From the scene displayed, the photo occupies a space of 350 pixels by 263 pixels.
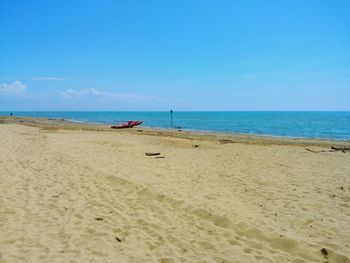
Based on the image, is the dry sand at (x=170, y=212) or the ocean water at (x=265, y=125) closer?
the dry sand at (x=170, y=212)

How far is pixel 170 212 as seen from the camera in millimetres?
6824

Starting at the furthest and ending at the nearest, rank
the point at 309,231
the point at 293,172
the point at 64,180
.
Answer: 1. the point at 293,172
2. the point at 64,180
3. the point at 309,231

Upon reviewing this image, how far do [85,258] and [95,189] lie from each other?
3.93 meters

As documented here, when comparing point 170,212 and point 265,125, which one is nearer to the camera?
point 170,212

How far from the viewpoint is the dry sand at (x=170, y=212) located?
4.93 m

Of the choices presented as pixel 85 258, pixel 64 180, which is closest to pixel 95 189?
pixel 64 180

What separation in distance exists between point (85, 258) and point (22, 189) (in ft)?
13.9

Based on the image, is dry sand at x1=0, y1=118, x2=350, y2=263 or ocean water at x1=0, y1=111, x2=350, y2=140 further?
ocean water at x1=0, y1=111, x2=350, y2=140

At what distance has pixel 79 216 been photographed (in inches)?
249

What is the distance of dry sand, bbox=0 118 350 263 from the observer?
16.2ft

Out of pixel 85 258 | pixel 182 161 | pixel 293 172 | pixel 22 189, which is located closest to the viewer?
pixel 85 258

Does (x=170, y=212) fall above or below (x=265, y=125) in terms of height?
below

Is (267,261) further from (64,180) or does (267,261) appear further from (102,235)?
(64,180)

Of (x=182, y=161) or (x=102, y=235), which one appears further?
(x=182, y=161)
